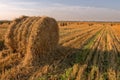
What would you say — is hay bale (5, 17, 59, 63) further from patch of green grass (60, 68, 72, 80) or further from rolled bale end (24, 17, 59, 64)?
patch of green grass (60, 68, 72, 80)

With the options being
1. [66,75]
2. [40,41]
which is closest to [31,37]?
[40,41]

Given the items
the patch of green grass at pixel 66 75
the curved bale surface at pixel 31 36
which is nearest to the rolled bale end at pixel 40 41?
the curved bale surface at pixel 31 36

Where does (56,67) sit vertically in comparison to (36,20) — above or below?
below

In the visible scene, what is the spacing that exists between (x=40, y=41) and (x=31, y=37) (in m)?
0.44

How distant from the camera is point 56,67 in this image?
431 inches

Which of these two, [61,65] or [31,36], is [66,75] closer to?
[61,65]

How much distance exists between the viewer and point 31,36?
12.0m

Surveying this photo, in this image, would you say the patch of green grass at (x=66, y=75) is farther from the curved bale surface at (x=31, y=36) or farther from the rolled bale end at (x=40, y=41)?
the curved bale surface at (x=31, y=36)

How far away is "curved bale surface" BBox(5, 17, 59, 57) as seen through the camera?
12.0 m

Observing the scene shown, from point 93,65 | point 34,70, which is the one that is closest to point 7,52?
point 34,70

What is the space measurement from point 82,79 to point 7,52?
479 cm

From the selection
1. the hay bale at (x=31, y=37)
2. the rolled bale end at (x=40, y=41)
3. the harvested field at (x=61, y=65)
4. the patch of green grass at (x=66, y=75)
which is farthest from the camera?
the hay bale at (x=31, y=37)

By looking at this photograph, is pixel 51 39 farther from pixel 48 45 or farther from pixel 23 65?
pixel 23 65

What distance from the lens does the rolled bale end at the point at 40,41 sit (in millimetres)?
11820
